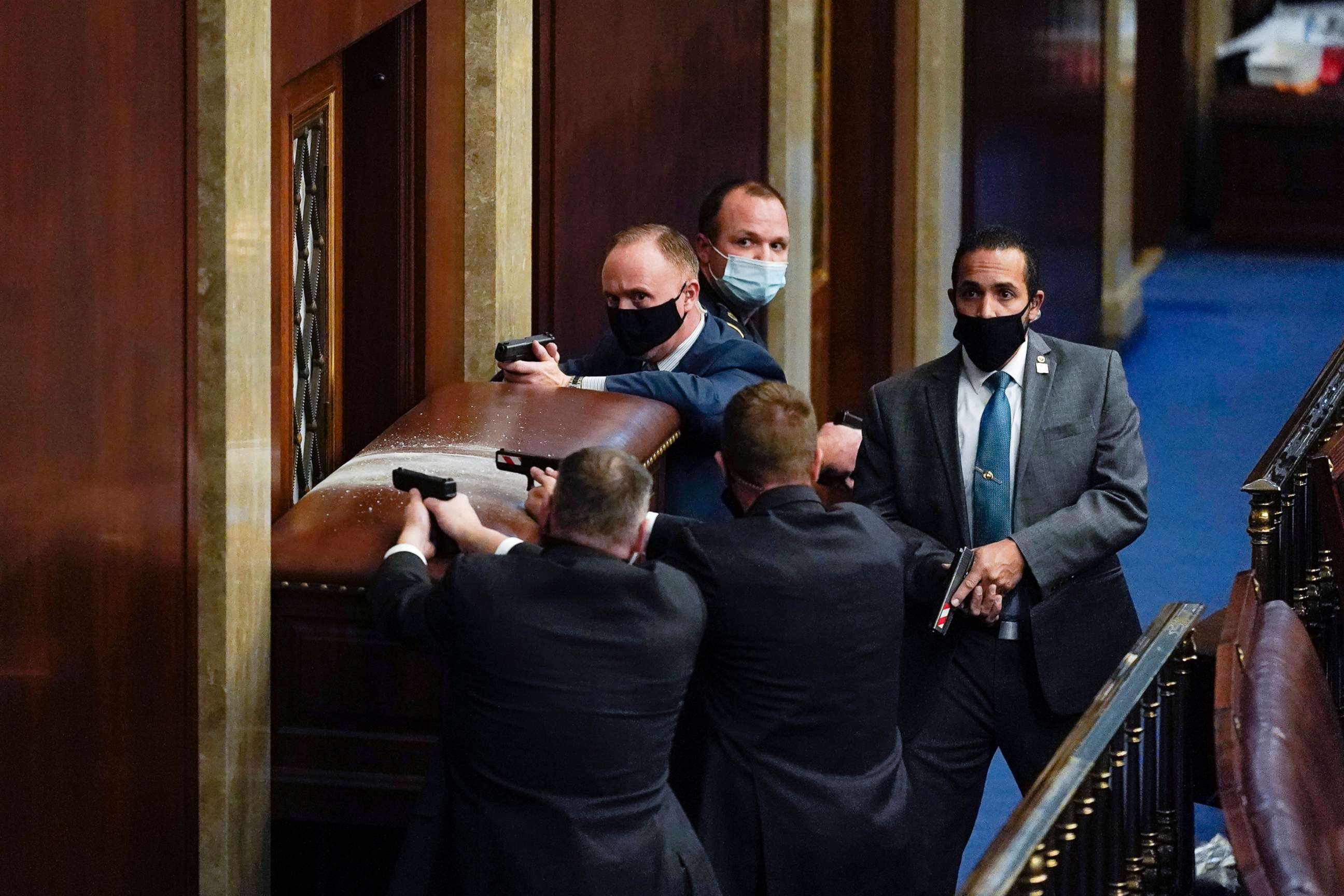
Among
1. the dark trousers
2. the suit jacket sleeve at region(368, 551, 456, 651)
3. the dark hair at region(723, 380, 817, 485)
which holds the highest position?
the dark hair at region(723, 380, 817, 485)

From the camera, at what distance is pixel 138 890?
3.66m

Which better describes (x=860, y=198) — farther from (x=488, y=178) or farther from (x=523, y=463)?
(x=523, y=463)

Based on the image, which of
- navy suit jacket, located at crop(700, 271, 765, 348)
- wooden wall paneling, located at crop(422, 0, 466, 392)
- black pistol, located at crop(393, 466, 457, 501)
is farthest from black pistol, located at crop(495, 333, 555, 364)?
black pistol, located at crop(393, 466, 457, 501)

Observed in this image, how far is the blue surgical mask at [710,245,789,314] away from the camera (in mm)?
4918

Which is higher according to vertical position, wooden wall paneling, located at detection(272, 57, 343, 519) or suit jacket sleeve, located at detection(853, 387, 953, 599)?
wooden wall paneling, located at detection(272, 57, 343, 519)

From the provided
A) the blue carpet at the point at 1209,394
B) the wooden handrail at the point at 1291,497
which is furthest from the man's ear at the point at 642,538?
the blue carpet at the point at 1209,394

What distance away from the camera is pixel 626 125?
239 inches

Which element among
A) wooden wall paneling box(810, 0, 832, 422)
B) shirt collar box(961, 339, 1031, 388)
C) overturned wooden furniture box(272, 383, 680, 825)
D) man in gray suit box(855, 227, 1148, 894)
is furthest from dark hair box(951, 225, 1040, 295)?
wooden wall paneling box(810, 0, 832, 422)

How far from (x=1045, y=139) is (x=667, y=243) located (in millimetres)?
6478

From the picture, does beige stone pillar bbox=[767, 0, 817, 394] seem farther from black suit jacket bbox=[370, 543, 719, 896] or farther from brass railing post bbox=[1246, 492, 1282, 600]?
black suit jacket bbox=[370, 543, 719, 896]

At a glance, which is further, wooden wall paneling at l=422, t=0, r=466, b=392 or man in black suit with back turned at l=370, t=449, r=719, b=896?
wooden wall paneling at l=422, t=0, r=466, b=392

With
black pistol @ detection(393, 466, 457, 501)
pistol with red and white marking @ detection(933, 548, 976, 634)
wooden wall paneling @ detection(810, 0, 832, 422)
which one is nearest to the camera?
black pistol @ detection(393, 466, 457, 501)

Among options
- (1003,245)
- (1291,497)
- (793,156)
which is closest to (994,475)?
(1003,245)

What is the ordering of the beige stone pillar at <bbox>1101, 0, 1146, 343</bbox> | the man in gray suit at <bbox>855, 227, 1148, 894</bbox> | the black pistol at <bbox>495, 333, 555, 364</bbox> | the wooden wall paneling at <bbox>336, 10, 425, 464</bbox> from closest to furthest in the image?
the man in gray suit at <bbox>855, 227, 1148, 894</bbox> < the black pistol at <bbox>495, 333, 555, 364</bbox> < the wooden wall paneling at <bbox>336, 10, 425, 464</bbox> < the beige stone pillar at <bbox>1101, 0, 1146, 343</bbox>
